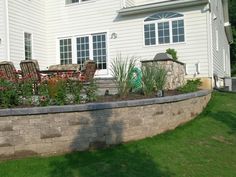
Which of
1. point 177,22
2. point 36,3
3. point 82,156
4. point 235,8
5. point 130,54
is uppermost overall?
point 235,8

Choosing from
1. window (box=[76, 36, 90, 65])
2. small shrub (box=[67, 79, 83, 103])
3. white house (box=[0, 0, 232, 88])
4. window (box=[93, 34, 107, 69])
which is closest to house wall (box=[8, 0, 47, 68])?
white house (box=[0, 0, 232, 88])

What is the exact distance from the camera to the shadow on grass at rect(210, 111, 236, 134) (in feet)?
29.5

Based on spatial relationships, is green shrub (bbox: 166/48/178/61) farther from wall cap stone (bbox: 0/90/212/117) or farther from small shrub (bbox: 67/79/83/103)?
small shrub (bbox: 67/79/83/103)

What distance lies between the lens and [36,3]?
1653cm

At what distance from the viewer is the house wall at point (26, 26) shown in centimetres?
1466

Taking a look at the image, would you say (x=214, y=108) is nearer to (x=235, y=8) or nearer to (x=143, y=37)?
(x=143, y=37)

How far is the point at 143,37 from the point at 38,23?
500 cm

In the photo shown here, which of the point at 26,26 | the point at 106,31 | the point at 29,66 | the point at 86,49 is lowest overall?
the point at 29,66

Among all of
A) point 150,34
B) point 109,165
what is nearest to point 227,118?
point 109,165

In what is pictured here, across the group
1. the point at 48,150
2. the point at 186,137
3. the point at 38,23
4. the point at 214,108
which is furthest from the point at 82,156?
the point at 38,23

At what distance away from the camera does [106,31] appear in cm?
1605

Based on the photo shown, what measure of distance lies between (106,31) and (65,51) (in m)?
2.32

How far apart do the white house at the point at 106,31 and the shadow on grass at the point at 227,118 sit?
4.07 m

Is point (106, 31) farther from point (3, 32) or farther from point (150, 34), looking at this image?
point (3, 32)
